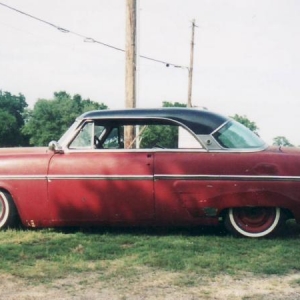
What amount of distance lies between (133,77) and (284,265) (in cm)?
635

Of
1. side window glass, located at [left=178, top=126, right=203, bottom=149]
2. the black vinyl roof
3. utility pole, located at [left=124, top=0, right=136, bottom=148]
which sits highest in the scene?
utility pole, located at [left=124, top=0, right=136, bottom=148]

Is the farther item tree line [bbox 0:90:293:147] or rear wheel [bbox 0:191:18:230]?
tree line [bbox 0:90:293:147]

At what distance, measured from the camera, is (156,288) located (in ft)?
11.5

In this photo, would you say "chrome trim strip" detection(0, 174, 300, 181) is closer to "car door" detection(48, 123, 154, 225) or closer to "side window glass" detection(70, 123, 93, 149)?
"car door" detection(48, 123, 154, 225)

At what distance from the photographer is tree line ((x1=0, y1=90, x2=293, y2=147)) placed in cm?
7438

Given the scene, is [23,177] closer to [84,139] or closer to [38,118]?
[84,139]

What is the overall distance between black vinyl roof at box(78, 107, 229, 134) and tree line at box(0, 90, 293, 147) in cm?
6631

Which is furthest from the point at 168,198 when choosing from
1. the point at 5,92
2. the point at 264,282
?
the point at 5,92

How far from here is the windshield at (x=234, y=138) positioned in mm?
5359

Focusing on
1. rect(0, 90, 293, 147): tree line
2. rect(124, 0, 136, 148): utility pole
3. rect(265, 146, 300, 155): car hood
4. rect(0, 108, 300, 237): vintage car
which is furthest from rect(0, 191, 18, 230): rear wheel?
rect(0, 90, 293, 147): tree line

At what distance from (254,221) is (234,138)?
1023 millimetres

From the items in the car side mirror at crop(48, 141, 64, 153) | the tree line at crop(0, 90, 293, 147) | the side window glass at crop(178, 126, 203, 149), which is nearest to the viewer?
the side window glass at crop(178, 126, 203, 149)

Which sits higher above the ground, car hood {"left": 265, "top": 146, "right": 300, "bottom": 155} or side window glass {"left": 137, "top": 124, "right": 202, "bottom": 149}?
side window glass {"left": 137, "top": 124, "right": 202, "bottom": 149}

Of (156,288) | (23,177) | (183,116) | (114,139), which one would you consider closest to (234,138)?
(183,116)
